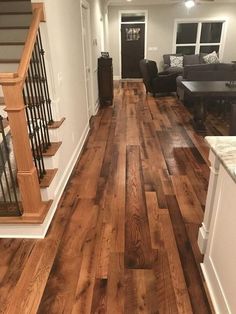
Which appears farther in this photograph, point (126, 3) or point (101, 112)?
point (126, 3)

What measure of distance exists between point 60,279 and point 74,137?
2.02 m

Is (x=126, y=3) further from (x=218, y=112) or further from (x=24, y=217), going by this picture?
(x=24, y=217)

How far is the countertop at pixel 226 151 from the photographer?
4.25 feet

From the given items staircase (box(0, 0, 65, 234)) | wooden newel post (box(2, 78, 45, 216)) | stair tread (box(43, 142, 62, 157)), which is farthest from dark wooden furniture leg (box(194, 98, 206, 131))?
wooden newel post (box(2, 78, 45, 216))

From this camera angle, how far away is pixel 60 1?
2.72 meters

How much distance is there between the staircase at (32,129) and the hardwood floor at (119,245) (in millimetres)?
272

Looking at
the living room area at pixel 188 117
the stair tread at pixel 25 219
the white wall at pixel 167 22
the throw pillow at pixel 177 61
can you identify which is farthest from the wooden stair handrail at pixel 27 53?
the white wall at pixel 167 22

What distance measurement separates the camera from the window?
30.1 ft

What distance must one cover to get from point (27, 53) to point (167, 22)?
339 inches

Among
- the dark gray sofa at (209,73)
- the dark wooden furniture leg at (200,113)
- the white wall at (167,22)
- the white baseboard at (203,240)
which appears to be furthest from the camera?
the white wall at (167,22)

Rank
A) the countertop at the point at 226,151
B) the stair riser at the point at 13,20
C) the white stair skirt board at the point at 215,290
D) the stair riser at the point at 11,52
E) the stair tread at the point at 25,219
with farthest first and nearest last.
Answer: the stair riser at the point at 13,20, the stair riser at the point at 11,52, the stair tread at the point at 25,219, the white stair skirt board at the point at 215,290, the countertop at the point at 226,151

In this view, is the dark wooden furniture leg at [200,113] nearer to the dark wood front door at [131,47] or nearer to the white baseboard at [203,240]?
the white baseboard at [203,240]

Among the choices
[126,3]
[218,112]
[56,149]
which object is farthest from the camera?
[126,3]

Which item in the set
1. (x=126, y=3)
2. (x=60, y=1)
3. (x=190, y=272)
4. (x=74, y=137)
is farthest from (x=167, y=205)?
(x=126, y=3)
